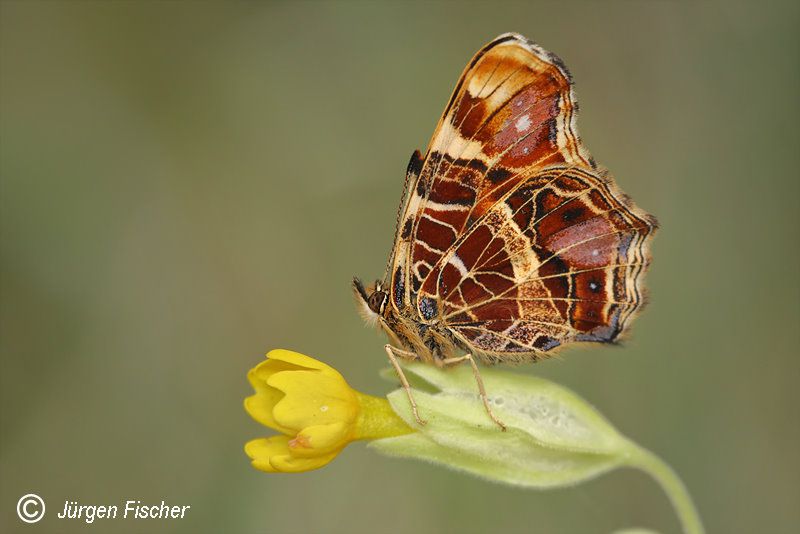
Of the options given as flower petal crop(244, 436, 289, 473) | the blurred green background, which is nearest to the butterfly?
flower petal crop(244, 436, 289, 473)

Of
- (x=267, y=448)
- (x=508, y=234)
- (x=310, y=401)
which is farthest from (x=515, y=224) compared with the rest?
(x=267, y=448)

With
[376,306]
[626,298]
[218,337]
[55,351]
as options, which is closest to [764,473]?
[626,298]

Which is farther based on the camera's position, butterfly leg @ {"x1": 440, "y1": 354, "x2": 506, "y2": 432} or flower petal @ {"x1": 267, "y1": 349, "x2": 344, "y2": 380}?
butterfly leg @ {"x1": 440, "y1": 354, "x2": 506, "y2": 432}

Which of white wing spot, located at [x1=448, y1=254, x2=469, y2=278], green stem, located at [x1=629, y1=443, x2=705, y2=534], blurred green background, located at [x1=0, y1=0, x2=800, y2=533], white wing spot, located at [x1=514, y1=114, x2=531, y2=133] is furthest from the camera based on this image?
blurred green background, located at [x1=0, y1=0, x2=800, y2=533]

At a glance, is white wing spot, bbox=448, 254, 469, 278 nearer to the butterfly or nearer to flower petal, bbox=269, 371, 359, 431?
the butterfly

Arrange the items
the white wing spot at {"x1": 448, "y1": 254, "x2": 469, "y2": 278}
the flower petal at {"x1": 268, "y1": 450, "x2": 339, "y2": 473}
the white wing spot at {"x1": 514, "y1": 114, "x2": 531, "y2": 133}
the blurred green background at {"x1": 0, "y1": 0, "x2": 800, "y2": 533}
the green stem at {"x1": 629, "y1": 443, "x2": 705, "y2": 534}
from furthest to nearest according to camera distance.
Answer: 1. the blurred green background at {"x1": 0, "y1": 0, "x2": 800, "y2": 533}
2. the white wing spot at {"x1": 448, "y1": 254, "x2": 469, "y2": 278}
3. the white wing spot at {"x1": 514, "y1": 114, "x2": 531, "y2": 133}
4. the green stem at {"x1": 629, "y1": 443, "x2": 705, "y2": 534}
5. the flower petal at {"x1": 268, "y1": 450, "x2": 339, "y2": 473}

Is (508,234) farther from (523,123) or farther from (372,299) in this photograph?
(372,299)
